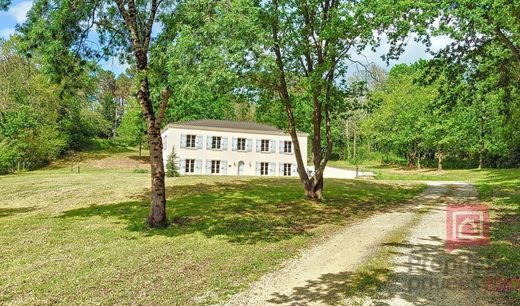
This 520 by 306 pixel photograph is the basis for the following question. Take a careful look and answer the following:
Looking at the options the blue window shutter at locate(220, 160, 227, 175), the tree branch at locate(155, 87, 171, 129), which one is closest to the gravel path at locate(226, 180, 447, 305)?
the tree branch at locate(155, 87, 171, 129)

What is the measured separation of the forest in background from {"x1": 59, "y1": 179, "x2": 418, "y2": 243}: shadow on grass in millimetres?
4557

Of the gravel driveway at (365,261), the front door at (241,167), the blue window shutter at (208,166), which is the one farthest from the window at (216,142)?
the gravel driveway at (365,261)

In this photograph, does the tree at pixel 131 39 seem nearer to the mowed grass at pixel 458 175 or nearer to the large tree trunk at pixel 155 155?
the large tree trunk at pixel 155 155

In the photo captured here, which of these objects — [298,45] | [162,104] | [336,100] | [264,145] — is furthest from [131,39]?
[264,145]

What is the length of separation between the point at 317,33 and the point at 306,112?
720 cm

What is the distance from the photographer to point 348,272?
866 cm

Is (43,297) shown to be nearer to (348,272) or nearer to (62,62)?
(348,272)

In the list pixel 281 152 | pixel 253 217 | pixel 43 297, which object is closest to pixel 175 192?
pixel 253 217

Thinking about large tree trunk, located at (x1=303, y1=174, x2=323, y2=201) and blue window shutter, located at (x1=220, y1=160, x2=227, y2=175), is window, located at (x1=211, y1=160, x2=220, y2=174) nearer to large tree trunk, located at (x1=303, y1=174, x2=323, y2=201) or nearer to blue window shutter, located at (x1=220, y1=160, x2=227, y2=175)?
blue window shutter, located at (x1=220, y1=160, x2=227, y2=175)

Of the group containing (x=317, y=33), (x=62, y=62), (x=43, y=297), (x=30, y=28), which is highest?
(x=317, y=33)

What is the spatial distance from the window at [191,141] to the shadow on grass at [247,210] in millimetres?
15253

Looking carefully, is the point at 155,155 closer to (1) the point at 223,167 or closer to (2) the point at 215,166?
(2) the point at 215,166

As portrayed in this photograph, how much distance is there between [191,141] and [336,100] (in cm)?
2402

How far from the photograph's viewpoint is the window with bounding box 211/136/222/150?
4125cm
